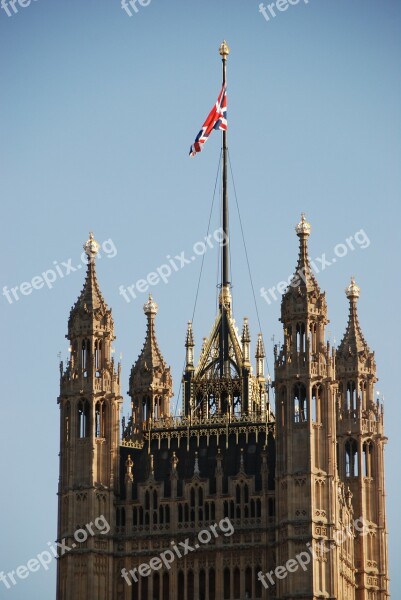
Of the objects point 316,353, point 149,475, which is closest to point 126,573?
point 149,475

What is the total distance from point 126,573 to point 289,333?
16.6 m

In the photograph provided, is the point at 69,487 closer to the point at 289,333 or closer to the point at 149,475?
the point at 149,475

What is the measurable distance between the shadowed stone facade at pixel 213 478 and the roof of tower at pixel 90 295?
0.08 metres

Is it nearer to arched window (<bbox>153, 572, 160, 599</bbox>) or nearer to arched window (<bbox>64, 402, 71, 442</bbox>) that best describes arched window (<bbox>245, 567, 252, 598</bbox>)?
arched window (<bbox>153, 572, 160, 599</bbox>)

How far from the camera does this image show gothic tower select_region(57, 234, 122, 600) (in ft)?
513

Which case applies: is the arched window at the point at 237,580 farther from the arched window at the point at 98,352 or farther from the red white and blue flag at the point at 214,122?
the red white and blue flag at the point at 214,122

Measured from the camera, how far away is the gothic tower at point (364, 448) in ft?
557

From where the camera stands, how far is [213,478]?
15762 cm

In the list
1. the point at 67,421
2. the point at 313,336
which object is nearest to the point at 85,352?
the point at 67,421

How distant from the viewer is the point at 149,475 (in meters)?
158

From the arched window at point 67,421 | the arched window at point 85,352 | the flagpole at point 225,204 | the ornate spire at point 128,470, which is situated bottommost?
the ornate spire at point 128,470

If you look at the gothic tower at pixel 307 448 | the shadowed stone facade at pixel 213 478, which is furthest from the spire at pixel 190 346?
the gothic tower at pixel 307 448

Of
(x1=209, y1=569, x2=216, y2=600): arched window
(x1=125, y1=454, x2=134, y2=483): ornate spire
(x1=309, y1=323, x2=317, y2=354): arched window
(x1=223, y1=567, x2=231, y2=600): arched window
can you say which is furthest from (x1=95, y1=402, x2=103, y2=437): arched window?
(x1=309, y1=323, x2=317, y2=354): arched window

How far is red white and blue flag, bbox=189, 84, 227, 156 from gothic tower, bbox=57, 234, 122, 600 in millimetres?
12400
